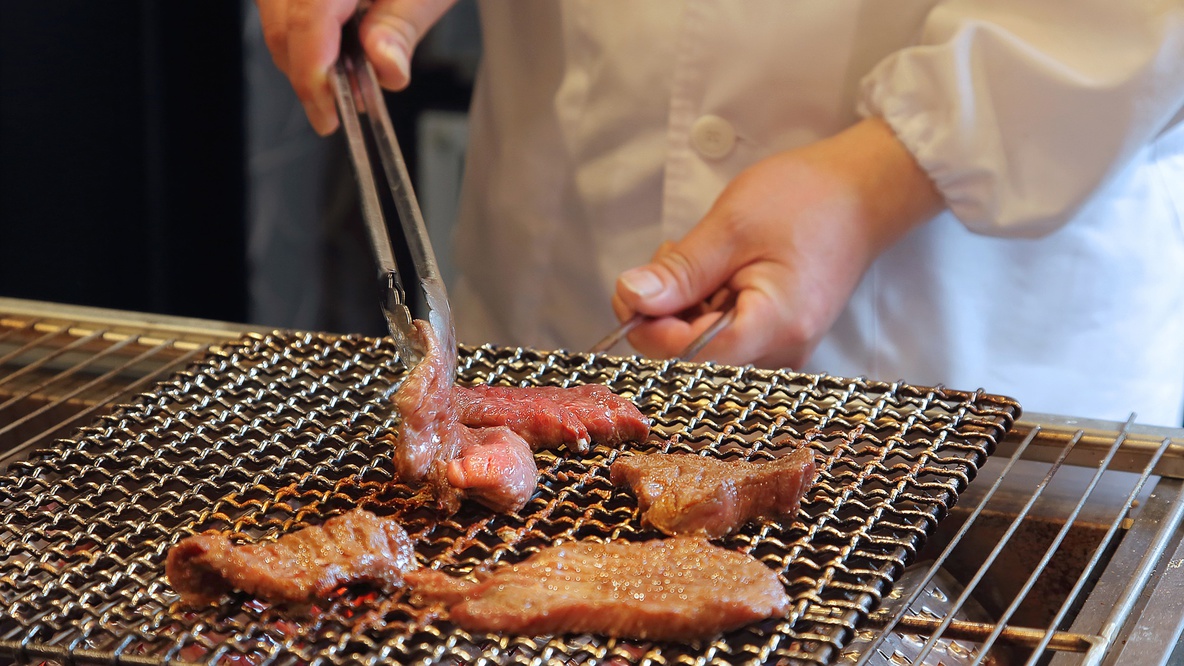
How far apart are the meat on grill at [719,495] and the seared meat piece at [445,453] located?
18 cm

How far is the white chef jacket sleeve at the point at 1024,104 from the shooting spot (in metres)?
2.32

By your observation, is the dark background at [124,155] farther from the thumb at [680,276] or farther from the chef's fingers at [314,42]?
the thumb at [680,276]

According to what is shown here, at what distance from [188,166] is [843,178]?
356cm

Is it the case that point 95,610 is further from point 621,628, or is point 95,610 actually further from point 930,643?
point 930,643

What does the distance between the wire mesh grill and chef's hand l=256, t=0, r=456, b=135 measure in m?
0.60

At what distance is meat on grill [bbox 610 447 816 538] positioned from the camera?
1.55 m

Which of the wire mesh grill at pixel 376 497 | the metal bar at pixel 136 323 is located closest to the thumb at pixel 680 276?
the wire mesh grill at pixel 376 497

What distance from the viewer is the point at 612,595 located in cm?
137

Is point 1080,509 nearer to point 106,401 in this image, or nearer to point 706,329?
point 706,329

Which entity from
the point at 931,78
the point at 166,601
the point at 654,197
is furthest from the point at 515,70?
the point at 166,601

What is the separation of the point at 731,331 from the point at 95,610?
131 centimetres

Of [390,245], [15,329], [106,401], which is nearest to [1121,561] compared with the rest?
[390,245]

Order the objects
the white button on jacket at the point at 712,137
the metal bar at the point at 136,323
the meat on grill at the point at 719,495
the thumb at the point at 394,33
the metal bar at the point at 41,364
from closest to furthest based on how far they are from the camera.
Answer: the meat on grill at the point at 719,495 → the metal bar at the point at 41,364 → the metal bar at the point at 136,323 → the thumb at the point at 394,33 → the white button on jacket at the point at 712,137

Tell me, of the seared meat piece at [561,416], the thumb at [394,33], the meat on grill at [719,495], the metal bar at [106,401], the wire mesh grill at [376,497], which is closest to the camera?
the wire mesh grill at [376,497]
